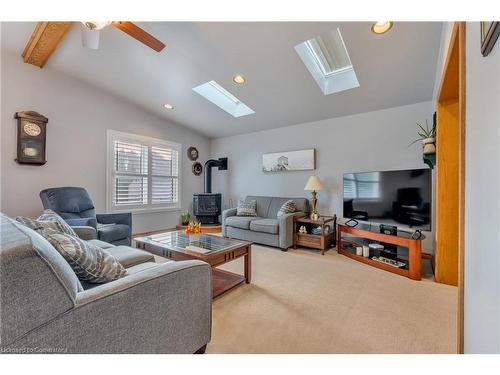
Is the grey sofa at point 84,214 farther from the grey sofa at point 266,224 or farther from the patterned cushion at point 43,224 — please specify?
the grey sofa at point 266,224

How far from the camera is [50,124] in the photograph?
3.56m

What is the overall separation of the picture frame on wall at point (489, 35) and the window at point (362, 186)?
2482 mm

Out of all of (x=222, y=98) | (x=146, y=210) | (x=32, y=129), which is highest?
(x=222, y=98)

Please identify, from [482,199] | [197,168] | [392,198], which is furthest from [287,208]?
[482,199]

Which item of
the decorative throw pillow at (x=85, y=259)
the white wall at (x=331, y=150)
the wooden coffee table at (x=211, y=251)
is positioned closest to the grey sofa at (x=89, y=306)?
the decorative throw pillow at (x=85, y=259)

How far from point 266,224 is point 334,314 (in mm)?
2057

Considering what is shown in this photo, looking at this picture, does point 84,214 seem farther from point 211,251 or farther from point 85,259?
point 85,259

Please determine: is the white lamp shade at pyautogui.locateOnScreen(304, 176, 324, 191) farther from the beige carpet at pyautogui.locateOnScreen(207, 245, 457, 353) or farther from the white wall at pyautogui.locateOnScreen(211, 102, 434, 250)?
the beige carpet at pyautogui.locateOnScreen(207, 245, 457, 353)

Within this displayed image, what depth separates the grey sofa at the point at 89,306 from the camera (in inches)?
27.6

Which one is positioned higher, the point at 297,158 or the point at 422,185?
the point at 297,158

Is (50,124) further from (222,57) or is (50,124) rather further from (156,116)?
(222,57)

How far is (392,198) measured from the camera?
119 inches
